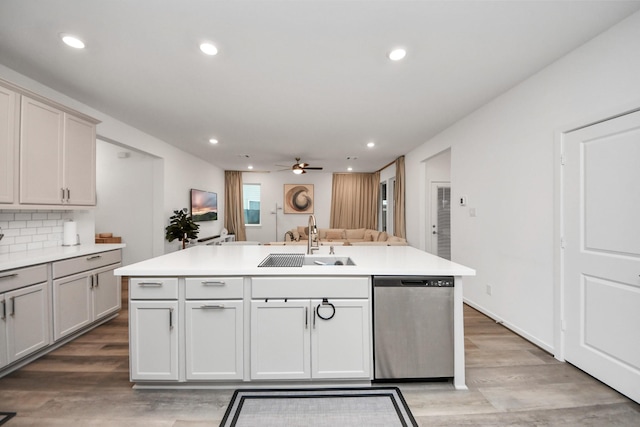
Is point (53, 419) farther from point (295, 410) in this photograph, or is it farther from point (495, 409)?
point (495, 409)

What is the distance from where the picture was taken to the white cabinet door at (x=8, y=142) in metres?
2.18

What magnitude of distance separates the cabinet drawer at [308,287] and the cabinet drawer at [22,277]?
1.92 metres

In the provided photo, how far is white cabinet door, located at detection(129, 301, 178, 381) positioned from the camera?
74.6 inches

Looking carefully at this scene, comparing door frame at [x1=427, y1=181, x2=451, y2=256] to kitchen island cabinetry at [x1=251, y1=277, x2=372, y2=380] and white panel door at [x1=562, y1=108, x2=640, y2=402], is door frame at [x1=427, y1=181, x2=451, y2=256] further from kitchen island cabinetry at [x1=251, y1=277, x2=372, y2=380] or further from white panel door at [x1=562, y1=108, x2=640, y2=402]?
kitchen island cabinetry at [x1=251, y1=277, x2=372, y2=380]

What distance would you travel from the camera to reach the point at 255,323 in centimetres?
191

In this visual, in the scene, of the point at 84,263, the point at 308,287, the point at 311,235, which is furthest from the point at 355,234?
the point at 84,263

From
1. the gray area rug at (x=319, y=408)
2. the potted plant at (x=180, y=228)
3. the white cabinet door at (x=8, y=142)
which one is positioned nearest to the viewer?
the gray area rug at (x=319, y=408)

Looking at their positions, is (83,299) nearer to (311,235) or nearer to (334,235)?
(311,235)

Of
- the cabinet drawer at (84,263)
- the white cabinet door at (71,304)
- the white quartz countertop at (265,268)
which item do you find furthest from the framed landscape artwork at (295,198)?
the white quartz countertop at (265,268)

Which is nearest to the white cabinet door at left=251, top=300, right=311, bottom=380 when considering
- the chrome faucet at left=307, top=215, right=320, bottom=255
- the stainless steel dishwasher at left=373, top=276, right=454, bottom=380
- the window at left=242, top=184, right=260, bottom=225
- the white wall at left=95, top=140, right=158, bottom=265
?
the stainless steel dishwasher at left=373, top=276, right=454, bottom=380

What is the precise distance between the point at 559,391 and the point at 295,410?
1863 millimetres

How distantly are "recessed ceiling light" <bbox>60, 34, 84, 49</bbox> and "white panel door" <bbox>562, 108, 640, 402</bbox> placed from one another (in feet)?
13.0

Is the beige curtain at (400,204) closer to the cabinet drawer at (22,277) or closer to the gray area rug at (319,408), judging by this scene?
the gray area rug at (319,408)

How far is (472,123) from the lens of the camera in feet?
11.8
